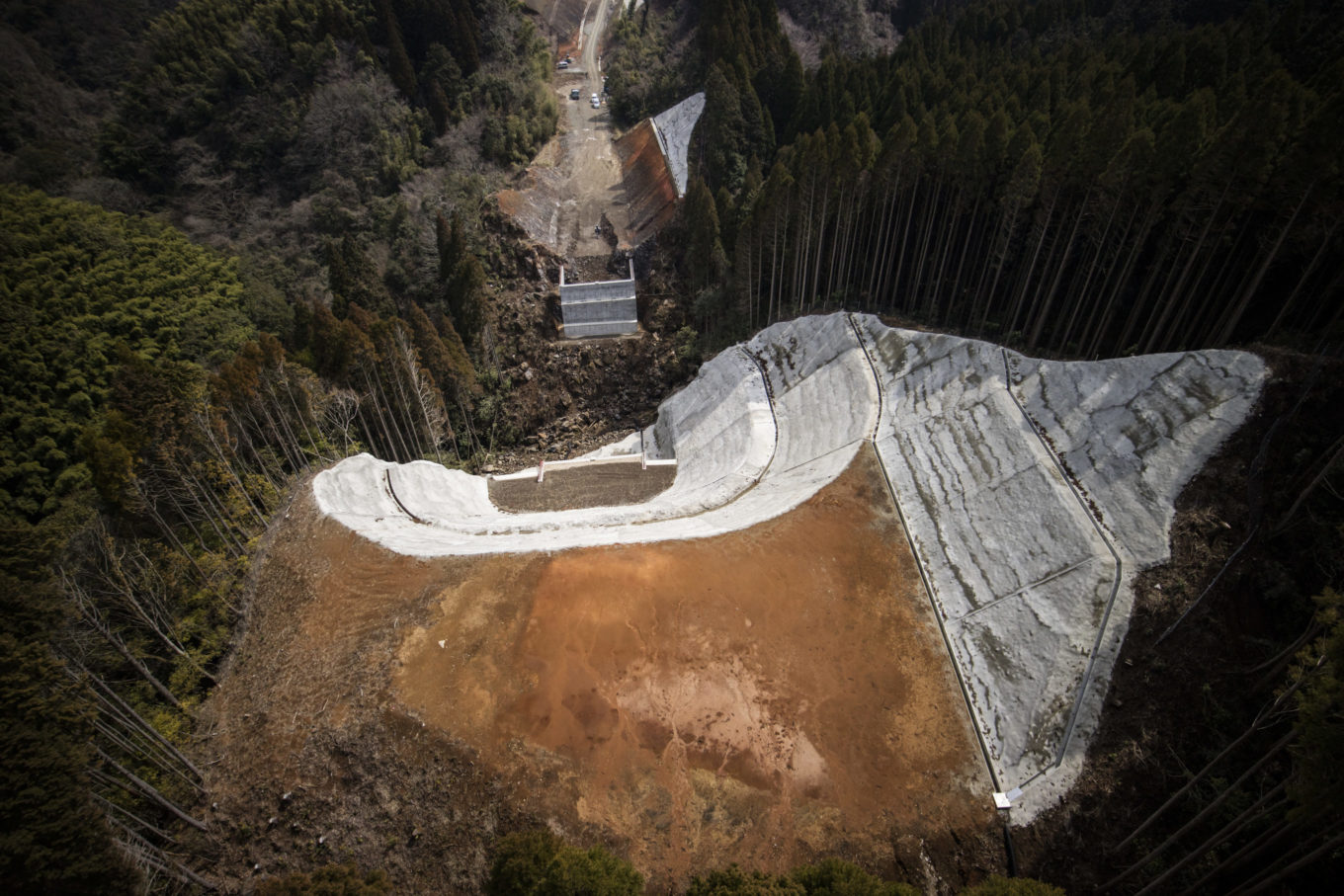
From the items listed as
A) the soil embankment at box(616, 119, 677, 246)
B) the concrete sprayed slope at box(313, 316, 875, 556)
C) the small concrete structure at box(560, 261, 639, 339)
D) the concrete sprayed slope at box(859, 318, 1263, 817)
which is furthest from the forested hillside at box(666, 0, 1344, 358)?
the small concrete structure at box(560, 261, 639, 339)

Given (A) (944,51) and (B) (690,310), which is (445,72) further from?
(A) (944,51)

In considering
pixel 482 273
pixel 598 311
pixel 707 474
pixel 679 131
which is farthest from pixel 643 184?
pixel 707 474

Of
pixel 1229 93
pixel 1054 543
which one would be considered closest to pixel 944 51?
pixel 1229 93

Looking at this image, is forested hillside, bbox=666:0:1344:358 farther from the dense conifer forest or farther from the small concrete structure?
the small concrete structure

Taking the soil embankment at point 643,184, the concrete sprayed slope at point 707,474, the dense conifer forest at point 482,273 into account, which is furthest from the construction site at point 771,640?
the soil embankment at point 643,184

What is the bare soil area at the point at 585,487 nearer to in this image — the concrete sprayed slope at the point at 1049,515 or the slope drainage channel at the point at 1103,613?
the concrete sprayed slope at the point at 1049,515

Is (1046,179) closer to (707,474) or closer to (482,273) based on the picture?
(707,474)

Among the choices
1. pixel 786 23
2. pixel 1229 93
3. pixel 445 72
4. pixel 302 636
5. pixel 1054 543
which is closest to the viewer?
pixel 1054 543
